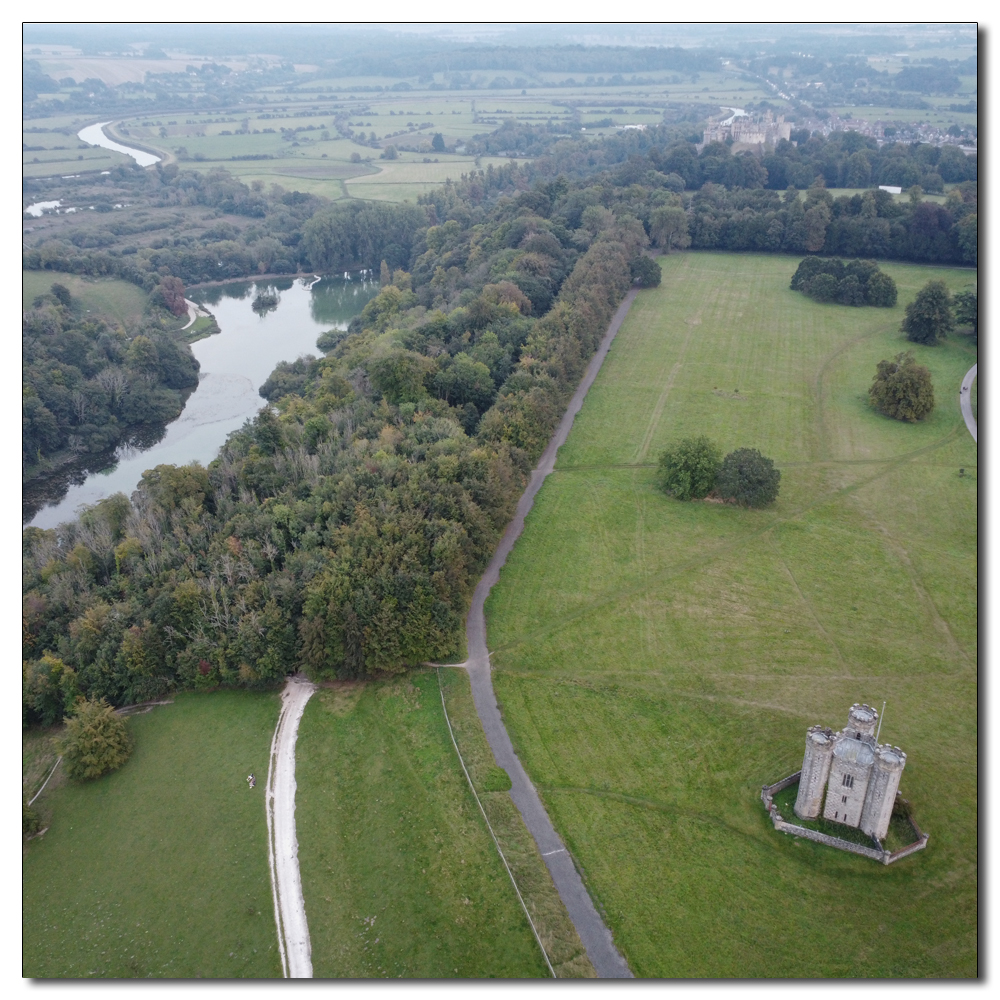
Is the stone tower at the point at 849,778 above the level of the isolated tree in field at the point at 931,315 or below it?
below

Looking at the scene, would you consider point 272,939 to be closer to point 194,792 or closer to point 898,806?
point 194,792

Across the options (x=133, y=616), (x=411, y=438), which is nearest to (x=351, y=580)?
(x=133, y=616)

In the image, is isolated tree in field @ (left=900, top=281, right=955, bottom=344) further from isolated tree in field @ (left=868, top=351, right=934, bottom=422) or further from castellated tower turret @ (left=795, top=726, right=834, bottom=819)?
castellated tower turret @ (left=795, top=726, right=834, bottom=819)

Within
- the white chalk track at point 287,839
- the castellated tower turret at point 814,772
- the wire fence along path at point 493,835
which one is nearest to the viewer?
the wire fence along path at point 493,835

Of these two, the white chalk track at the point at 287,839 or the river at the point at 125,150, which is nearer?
the white chalk track at the point at 287,839

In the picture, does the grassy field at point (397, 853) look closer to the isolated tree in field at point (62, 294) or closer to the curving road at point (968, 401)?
the curving road at point (968, 401)

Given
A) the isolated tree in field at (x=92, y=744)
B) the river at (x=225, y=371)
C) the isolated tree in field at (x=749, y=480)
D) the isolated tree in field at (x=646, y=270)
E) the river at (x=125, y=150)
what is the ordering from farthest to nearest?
the river at (x=125, y=150)
the isolated tree in field at (x=646, y=270)
the river at (x=225, y=371)
the isolated tree in field at (x=749, y=480)
the isolated tree in field at (x=92, y=744)

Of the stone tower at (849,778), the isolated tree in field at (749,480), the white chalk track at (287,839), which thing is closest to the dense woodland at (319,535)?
the white chalk track at (287,839)
